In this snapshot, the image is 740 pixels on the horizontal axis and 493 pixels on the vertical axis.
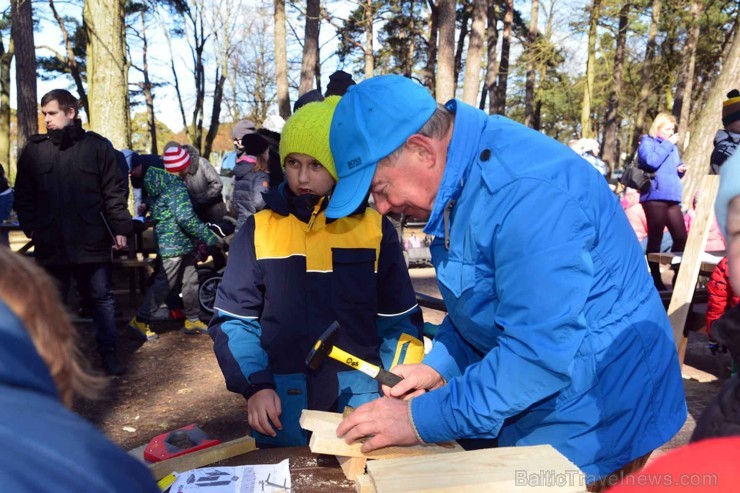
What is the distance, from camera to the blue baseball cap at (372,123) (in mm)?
1573

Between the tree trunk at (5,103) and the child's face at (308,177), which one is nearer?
the child's face at (308,177)

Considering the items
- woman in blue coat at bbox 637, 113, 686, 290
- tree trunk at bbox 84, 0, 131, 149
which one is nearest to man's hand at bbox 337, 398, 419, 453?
woman in blue coat at bbox 637, 113, 686, 290

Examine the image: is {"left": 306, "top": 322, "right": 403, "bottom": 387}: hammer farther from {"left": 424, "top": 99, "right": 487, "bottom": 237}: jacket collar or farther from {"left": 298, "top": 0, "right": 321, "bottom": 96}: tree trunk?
{"left": 298, "top": 0, "right": 321, "bottom": 96}: tree trunk

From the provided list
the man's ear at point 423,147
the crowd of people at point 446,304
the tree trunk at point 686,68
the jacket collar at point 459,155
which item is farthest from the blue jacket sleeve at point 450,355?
the tree trunk at point 686,68

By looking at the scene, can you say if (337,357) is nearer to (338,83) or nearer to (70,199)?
(338,83)

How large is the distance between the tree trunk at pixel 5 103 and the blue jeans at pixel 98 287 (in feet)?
49.9

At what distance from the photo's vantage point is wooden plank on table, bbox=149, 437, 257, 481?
1.75 m

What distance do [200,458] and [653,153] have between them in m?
6.95

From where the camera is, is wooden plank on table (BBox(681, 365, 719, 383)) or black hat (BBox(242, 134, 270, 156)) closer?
black hat (BBox(242, 134, 270, 156))

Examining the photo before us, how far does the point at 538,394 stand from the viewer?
4.76 feet

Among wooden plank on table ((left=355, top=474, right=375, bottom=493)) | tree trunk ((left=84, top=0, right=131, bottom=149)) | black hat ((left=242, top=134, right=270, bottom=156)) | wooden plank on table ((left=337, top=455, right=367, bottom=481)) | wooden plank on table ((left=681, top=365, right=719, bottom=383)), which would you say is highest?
tree trunk ((left=84, top=0, right=131, bottom=149))

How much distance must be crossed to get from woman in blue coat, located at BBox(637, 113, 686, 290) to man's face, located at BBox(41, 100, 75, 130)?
19.9 feet

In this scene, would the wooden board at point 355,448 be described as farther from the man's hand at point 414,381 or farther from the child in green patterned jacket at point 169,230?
the child in green patterned jacket at point 169,230

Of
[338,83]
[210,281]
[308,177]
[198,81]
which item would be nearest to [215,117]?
[198,81]
